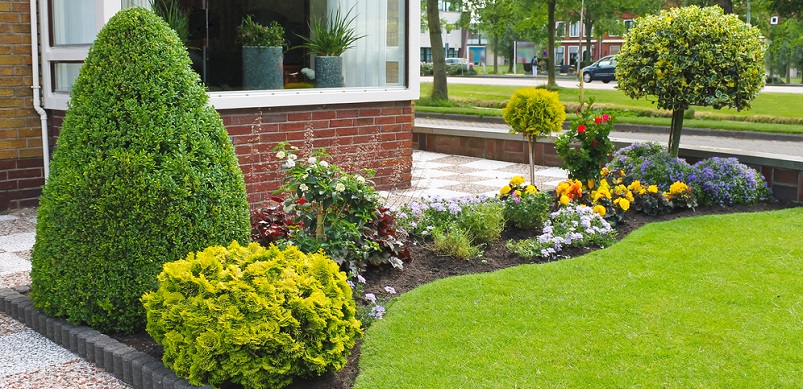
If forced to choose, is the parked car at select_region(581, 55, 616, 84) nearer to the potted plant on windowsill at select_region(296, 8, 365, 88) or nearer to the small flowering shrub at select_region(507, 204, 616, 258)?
the potted plant on windowsill at select_region(296, 8, 365, 88)

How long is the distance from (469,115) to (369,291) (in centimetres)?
1479

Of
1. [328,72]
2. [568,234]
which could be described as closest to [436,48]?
[328,72]

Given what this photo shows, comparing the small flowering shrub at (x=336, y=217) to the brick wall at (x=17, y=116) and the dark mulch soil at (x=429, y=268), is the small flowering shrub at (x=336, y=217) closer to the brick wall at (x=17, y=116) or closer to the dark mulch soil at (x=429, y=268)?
the dark mulch soil at (x=429, y=268)

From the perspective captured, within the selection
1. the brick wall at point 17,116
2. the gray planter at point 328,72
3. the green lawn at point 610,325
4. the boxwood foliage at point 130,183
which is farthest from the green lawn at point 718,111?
the boxwood foliage at point 130,183

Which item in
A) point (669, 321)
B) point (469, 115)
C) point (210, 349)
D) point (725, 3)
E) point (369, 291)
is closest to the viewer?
point (210, 349)

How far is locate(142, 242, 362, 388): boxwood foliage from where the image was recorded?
12.5ft

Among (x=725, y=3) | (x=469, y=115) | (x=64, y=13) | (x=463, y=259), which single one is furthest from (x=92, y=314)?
(x=469, y=115)

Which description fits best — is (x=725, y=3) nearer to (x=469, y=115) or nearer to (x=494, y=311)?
(x=469, y=115)

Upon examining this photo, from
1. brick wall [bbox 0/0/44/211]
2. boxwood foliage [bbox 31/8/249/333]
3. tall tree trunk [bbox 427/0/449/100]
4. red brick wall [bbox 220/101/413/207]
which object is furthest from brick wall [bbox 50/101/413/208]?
tall tree trunk [bbox 427/0/449/100]

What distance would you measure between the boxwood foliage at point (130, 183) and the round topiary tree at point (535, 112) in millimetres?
4048

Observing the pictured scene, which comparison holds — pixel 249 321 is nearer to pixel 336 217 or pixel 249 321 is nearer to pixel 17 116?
pixel 336 217

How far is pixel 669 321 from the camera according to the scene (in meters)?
4.73

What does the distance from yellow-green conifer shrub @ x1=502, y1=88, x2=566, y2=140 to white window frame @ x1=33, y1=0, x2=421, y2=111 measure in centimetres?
182

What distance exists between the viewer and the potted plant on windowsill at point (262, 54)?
29.2ft
